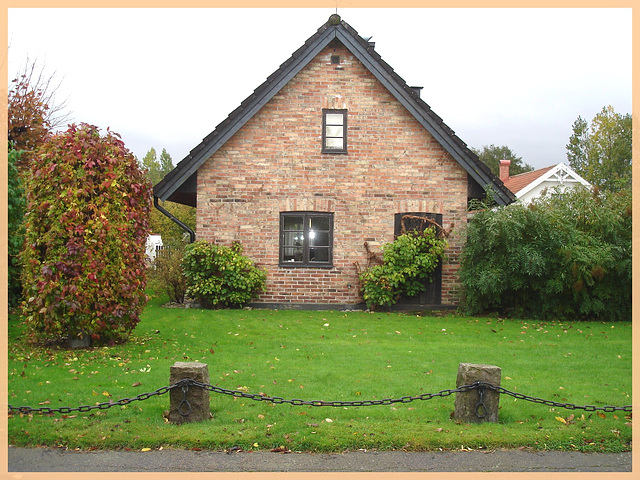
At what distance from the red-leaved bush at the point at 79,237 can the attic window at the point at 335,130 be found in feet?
22.1

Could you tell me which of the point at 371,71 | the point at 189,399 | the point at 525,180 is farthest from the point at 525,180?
the point at 189,399

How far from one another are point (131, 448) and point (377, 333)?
280 inches

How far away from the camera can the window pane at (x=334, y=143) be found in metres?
15.9

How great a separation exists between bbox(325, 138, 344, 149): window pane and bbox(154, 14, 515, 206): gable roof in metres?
1.72

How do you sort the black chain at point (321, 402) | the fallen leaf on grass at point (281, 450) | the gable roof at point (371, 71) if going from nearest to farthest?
the fallen leaf on grass at point (281, 450), the black chain at point (321, 402), the gable roof at point (371, 71)

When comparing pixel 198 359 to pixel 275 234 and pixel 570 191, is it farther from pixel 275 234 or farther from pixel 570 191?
pixel 570 191

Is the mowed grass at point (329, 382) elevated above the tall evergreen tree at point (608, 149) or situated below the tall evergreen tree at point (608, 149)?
below

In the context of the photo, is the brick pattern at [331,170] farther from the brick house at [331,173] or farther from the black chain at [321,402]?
the black chain at [321,402]


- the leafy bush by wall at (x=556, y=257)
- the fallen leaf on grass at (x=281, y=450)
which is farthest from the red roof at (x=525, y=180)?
the fallen leaf on grass at (x=281, y=450)

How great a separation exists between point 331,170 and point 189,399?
10295 mm

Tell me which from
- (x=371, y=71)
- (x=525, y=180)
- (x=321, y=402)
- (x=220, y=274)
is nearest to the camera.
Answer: (x=321, y=402)

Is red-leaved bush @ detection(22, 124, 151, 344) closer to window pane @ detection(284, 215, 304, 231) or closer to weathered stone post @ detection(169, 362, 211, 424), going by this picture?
weathered stone post @ detection(169, 362, 211, 424)

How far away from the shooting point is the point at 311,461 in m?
5.31

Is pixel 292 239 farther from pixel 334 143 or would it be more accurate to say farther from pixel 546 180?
pixel 546 180
